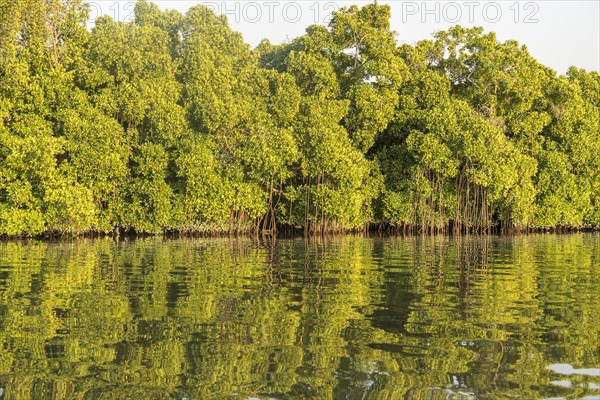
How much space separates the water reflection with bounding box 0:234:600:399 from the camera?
7.38m

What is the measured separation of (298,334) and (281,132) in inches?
1441

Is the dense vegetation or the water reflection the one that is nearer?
the water reflection

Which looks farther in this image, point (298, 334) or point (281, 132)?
point (281, 132)

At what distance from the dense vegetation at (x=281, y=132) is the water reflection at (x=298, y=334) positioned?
83.3ft

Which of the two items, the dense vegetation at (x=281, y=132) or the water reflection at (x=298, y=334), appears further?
the dense vegetation at (x=281, y=132)

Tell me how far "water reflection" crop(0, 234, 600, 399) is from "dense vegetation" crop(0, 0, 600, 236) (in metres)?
25.4

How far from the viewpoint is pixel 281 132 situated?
4588 centimetres

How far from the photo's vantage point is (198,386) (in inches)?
291

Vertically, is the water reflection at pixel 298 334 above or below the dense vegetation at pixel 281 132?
below

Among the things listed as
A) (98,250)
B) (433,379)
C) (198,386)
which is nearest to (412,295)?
(433,379)

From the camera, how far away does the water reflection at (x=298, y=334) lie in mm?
7375

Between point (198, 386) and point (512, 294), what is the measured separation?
8.65 metres

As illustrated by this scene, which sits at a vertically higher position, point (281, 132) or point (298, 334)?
point (281, 132)

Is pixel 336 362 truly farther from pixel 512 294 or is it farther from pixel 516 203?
pixel 516 203
